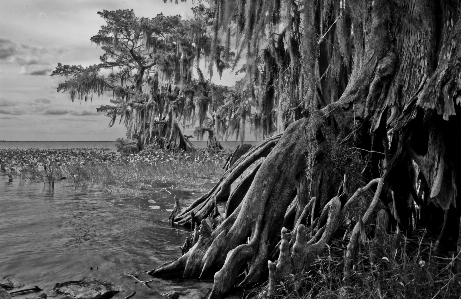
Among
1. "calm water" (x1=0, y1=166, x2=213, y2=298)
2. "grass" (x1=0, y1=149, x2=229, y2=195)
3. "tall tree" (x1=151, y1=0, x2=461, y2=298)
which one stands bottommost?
"calm water" (x1=0, y1=166, x2=213, y2=298)

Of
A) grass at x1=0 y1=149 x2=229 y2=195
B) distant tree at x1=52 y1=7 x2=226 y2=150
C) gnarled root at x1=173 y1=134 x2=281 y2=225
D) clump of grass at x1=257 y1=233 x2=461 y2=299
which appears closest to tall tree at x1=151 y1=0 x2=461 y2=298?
clump of grass at x1=257 y1=233 x2=461 y2=299

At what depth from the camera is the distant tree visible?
23656mm

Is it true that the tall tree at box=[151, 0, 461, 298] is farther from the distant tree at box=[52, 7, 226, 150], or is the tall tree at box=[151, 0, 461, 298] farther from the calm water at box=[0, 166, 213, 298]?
the distant tree at box=[52, 7, 226, 150]

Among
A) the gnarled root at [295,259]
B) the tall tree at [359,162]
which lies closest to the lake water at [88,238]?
the tall tree at [359,162]

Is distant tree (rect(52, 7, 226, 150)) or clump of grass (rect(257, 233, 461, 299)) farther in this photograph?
distant tree (rect(52, 7, 226, 150))

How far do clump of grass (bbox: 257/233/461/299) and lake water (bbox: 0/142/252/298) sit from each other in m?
1.66

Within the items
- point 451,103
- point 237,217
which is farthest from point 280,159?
point 451,103


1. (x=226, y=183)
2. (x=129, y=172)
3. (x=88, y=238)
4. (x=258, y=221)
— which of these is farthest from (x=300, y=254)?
(x=129, y=172)

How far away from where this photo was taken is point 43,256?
6910mm

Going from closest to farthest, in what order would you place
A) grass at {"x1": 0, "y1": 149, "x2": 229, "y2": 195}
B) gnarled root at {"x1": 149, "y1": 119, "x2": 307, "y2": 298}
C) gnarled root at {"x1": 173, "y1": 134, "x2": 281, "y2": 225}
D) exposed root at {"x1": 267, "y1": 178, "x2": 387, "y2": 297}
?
exposed root at {"x1": 267, "y1": 178, "x2": 387, "y2": 297} < gnarled root at {"x1": 149, "y1": 119, "x2": 307, "y2": 298} < gnarled root at {"x1": 173, "y1": 134, "x2": 281, "y2": 225} < grass at {"x1": 0, "y1": 149, "x2": 229, "y2": 195}

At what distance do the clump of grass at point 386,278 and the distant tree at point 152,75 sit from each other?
2006cm

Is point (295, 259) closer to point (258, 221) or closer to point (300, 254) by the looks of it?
point (300, 254)

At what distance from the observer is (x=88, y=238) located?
26.4ft

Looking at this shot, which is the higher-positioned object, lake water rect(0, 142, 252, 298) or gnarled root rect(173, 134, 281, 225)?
gnarled root rect(173, 134, 281, 225)
